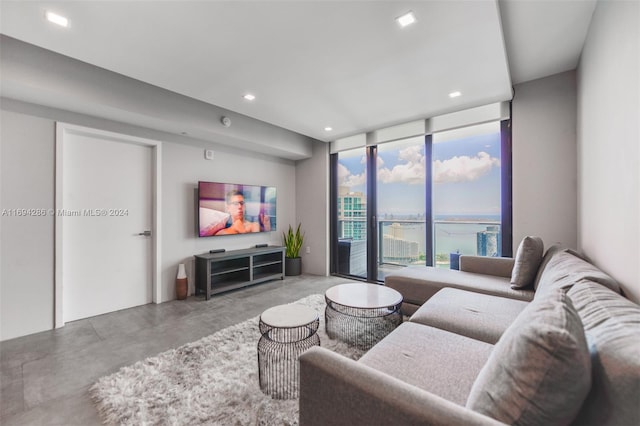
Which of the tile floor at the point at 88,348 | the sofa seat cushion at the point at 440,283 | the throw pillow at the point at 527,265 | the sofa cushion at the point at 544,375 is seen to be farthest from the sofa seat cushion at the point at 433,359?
the tile floor at the point at 88,348

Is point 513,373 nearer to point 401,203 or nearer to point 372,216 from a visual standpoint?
point 401,203

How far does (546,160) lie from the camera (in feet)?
9.55

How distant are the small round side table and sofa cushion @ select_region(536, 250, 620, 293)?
56.7 inches

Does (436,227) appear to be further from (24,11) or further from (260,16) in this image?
(24,11)

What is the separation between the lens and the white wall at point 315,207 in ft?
16.1

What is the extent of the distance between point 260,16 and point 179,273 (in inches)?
126

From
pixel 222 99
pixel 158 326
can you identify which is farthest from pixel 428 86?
pixel 158 326

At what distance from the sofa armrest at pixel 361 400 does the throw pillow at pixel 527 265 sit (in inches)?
78.6

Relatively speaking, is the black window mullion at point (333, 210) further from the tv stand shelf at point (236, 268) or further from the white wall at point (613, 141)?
the white wall at point (613, 141)

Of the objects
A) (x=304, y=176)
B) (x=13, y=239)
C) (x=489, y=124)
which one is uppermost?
(x=489, y=124)

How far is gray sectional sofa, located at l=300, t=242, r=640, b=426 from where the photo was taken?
2.21 feet

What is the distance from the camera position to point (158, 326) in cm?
271

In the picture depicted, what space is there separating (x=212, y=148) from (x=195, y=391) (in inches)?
131

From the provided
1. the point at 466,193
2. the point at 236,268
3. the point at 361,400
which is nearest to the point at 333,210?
the point at 236,268
